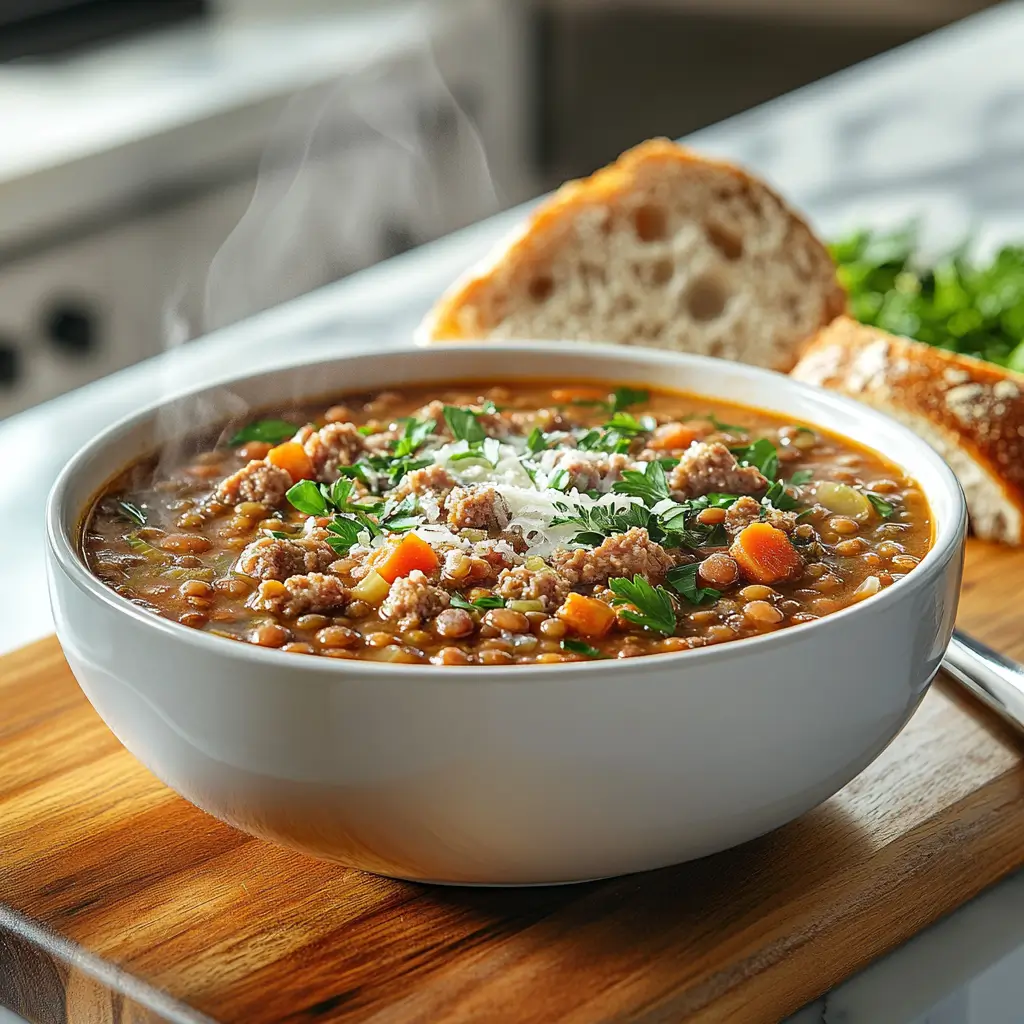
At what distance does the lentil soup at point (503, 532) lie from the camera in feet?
5.49

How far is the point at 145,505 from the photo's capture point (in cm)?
201

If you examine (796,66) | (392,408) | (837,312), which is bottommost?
(796,66)

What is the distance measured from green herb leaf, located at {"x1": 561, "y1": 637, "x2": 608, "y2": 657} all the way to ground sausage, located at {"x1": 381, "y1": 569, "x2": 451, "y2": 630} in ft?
0.49

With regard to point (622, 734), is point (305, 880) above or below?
below

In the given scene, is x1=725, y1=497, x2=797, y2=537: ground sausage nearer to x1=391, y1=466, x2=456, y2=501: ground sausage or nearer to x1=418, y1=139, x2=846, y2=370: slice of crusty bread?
x1=391, y1=466, x2=456, y2=501: ground sausage

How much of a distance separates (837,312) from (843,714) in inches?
73.9

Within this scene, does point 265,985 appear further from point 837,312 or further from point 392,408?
point 837,312

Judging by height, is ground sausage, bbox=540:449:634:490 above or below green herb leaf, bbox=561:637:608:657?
below

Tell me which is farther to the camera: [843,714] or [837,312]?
[837,312]

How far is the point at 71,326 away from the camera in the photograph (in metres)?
5.15

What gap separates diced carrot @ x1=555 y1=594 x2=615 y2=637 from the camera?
5.45 ft

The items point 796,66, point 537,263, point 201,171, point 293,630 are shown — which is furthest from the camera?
point 796,66

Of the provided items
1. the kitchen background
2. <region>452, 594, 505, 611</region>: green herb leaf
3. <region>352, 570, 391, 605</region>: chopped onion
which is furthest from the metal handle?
the kitchen background

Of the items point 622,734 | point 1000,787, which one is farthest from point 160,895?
point 1000,787
